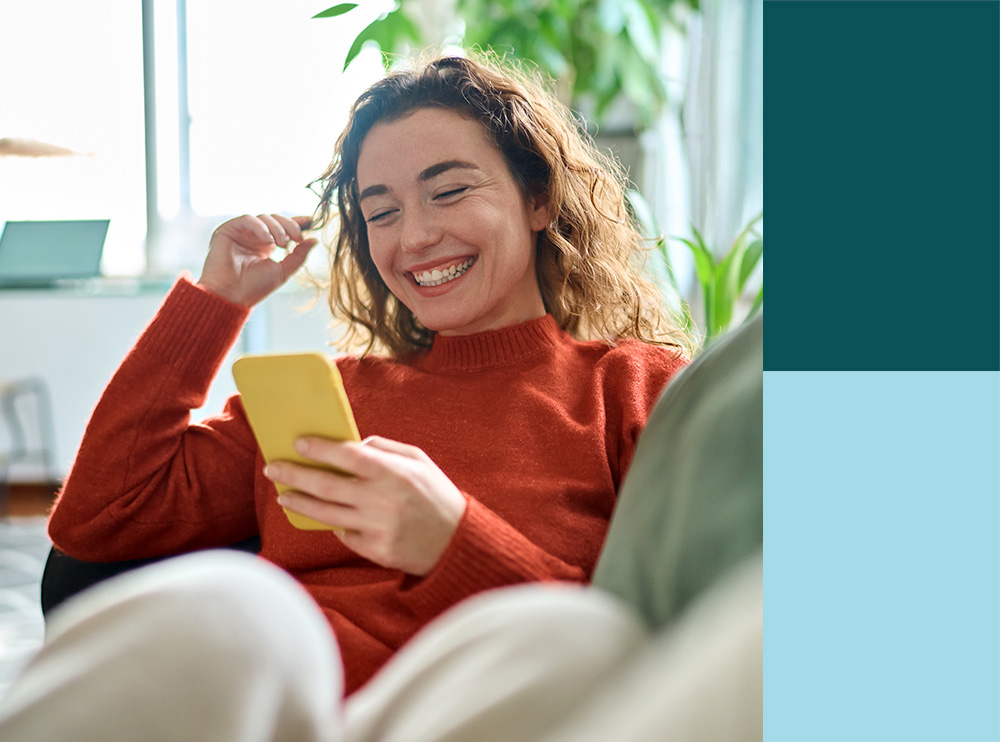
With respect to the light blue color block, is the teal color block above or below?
above

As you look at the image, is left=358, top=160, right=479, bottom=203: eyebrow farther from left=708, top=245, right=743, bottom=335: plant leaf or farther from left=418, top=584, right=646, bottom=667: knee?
left=708, top=245, right=743, bottom=335: plant leaf

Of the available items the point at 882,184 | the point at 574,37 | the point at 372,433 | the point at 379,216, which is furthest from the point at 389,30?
the point at 882,184

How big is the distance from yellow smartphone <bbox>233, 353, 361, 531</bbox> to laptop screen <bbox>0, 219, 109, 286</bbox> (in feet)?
9.60

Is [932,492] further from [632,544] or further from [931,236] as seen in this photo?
[632,544]

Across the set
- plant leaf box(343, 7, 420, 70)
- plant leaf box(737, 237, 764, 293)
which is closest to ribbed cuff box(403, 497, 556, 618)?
plant leaf box(737, 237, 764, 293)

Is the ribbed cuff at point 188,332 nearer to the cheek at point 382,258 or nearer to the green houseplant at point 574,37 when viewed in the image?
the cheek at point 382,258

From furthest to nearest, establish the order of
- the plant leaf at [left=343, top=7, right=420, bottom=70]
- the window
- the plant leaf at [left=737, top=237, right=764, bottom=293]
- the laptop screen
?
the window
the laptop screen
the plant leaf at [left=343, top=7, right=420, bottom=70]
the plant leaf at [left=737, top=237, right=764, bottom=293]

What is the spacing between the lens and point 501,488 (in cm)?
98

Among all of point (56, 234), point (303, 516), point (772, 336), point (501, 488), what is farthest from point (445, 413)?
point (56, 234)

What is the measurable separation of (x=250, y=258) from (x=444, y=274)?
0.94 ft

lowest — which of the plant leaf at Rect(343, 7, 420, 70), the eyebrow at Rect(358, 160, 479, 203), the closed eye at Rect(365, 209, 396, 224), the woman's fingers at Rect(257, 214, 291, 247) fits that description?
the woman's fingers at Rect(257, 214, 291, 247)

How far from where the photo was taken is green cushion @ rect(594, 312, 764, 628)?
49 cm

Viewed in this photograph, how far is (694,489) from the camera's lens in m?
0.52

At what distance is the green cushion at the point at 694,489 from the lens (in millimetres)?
493
